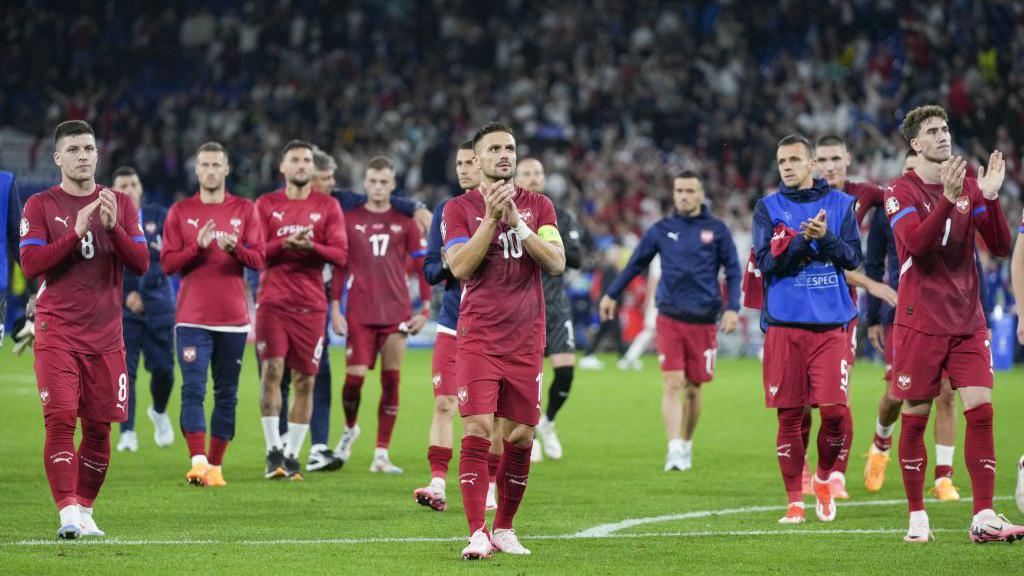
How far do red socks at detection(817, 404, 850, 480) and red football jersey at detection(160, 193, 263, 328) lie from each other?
4585mm

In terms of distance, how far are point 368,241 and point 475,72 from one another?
25369 millimetres

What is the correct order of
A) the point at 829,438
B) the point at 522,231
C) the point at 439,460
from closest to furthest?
1. the point at 522,231
2. the point at 829,438
3. the point at 439,460

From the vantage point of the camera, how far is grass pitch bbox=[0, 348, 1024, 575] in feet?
25.4

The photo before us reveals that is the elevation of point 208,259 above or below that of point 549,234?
below

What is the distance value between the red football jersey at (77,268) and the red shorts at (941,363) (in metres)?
4.75

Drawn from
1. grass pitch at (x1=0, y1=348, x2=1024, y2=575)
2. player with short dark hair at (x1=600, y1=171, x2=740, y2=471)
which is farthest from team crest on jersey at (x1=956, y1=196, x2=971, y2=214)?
player with short dark hair at (x1=600, y1=171, x2=740, y2=471)

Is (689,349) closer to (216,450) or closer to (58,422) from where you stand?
(216,450)

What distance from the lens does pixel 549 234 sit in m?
8.06

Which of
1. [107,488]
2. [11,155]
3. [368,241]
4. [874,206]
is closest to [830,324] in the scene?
[874,206]

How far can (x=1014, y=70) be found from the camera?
29062 millimetres

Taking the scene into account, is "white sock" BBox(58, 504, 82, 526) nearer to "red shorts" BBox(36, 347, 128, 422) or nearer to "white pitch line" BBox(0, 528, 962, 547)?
"white pitch line" BBox(0, 528, 962, 547)

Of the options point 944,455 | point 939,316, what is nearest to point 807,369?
point 939,316

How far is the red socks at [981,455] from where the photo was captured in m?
8.41

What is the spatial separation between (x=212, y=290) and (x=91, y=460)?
114 inches
